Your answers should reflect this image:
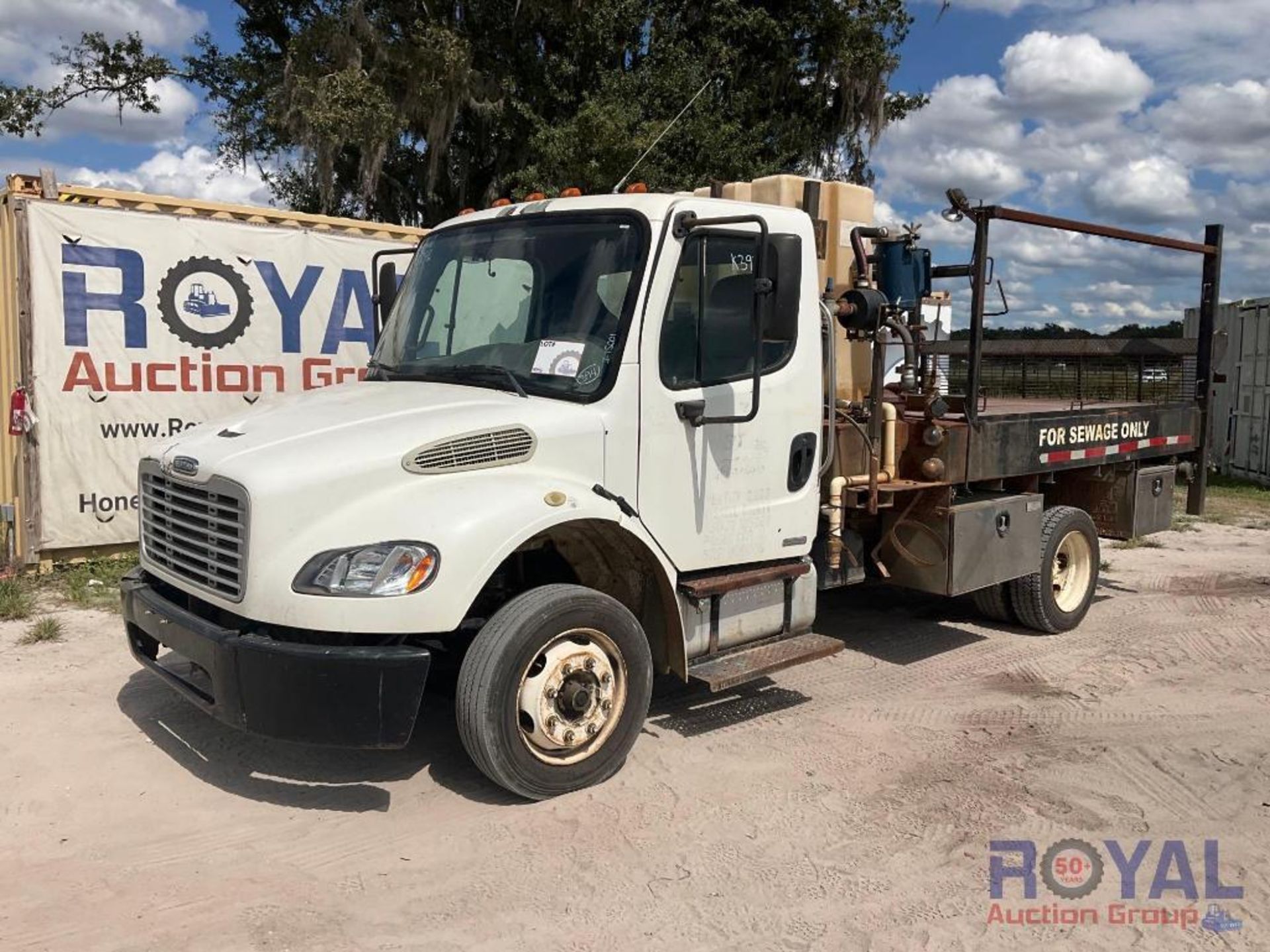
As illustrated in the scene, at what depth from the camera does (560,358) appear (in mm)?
4590

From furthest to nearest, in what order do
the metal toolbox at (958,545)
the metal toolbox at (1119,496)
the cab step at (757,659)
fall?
the metal toolbox at (1119,496) → the metal toolbox at (958,545) → the cab step at (757,659)

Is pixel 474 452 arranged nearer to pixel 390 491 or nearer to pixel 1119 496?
pixel 390 491

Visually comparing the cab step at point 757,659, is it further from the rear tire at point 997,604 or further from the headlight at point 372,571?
the rear tire at point 997,604

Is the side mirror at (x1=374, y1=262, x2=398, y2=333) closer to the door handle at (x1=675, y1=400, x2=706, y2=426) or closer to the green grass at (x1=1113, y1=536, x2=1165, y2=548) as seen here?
the door handle at (x1=675, y1=400, x2=706, y2=426)

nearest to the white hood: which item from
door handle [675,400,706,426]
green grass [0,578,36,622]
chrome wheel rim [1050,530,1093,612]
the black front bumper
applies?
the black front bumper

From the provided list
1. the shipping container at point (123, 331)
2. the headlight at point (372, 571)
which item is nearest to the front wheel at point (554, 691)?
the headlight at point (372, 571)

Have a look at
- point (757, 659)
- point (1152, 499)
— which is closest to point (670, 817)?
point (757, 659)

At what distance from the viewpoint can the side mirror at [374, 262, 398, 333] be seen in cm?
569

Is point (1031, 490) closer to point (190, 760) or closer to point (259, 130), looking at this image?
point (190, 760)

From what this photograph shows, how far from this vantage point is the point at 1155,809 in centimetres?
441

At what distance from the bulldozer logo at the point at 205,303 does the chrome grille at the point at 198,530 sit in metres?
4.63

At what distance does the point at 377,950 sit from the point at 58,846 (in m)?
1.50

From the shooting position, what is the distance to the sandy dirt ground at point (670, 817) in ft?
11.5

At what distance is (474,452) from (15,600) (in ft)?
16.4
